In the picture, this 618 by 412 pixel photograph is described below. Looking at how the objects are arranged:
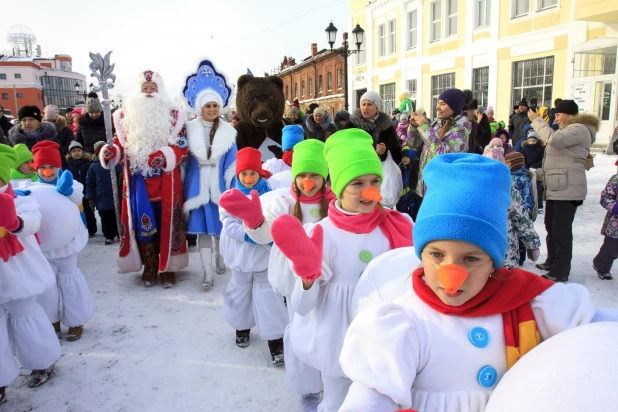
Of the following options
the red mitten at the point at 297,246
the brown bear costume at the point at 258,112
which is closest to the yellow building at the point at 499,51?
the brown bear costume at the point at 258,112

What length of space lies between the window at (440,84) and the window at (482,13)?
207 centimetres

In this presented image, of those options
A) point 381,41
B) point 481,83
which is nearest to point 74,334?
point 481,83

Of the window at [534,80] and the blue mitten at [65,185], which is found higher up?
the window at [534,80]

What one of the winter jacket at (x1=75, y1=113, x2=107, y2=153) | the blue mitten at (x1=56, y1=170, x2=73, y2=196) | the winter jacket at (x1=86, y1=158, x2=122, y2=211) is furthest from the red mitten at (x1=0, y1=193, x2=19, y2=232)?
the winter jacket at (x1=75, y1=113, x2=107, y2=153)

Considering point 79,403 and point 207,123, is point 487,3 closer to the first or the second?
point 207,123

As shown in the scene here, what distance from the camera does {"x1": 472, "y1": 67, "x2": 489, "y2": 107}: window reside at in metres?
15.2

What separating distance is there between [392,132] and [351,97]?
Answer: 20331mm

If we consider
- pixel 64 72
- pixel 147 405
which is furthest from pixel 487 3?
pixel 64 72

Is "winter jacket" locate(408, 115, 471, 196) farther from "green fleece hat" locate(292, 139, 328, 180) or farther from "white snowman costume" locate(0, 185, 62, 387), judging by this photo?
"white snowman costume" locate(0, 185, 62, 387)

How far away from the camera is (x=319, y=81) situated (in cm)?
3241

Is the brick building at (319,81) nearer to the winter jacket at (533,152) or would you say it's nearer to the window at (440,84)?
the window at (440,84)

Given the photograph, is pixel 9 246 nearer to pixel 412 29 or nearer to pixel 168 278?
pixel 168 278

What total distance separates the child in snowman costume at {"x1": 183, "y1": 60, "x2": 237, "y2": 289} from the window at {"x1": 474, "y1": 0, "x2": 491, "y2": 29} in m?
13.5

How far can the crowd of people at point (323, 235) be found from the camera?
1104 mm
